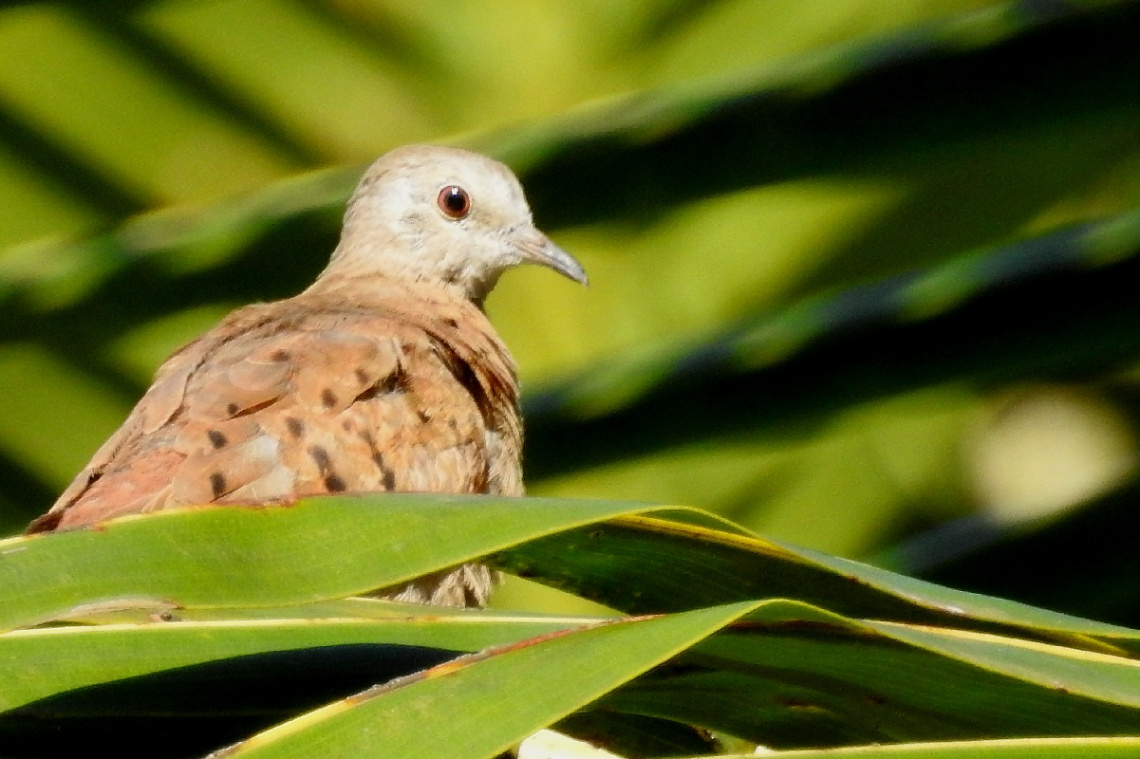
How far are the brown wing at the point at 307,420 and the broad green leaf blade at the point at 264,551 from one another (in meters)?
1.23

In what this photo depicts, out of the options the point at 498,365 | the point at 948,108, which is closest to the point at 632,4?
the point at 948,108

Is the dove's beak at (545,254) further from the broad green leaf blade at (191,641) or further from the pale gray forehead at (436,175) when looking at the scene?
the broad green leaf blade at (191,641)

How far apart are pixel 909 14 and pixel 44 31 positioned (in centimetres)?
148

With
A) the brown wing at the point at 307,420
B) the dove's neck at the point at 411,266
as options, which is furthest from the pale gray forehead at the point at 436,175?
the brown wing at the point at 307,420

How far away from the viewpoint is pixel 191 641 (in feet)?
4.19

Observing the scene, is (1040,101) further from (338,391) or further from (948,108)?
(338,391)

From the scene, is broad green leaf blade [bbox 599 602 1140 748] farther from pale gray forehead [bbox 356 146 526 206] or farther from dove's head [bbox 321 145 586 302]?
dove's head [bbox 321 145 586 302]

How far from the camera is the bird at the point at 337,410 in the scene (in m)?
2.70

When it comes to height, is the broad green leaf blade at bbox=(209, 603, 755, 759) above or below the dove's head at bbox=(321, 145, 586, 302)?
below

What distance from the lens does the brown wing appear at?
2.69 metres

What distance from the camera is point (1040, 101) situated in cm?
275

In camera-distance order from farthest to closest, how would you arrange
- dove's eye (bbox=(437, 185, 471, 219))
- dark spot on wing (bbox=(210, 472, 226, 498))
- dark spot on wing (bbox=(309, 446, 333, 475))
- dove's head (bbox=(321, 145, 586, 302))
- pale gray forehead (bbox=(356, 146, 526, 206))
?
dove's eye (bbox=(437, 185, 471, 219)) < dove's head (bbox=(321, 145, 586, 302)) < pale gray forehead (bbox=(356, 146, 526, 206)) < dark spot on wing (bbox=(309, 446, 333, 475)) < dark spot on wing (bbox=(210, 472, 226, 498))

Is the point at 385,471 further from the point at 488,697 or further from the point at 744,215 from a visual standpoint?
the point at 488,697

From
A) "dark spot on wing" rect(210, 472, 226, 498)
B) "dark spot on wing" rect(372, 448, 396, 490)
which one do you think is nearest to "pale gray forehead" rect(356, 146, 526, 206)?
"dark spot on wing" rect(372, 448, 396, 490)
